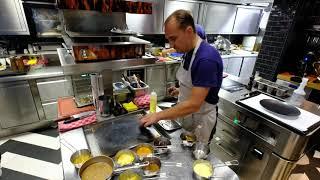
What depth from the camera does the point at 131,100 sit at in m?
1.68

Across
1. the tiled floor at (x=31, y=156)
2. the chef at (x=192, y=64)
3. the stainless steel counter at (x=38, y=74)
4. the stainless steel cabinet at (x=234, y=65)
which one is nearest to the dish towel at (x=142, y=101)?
the chef at (x=192, y=64)

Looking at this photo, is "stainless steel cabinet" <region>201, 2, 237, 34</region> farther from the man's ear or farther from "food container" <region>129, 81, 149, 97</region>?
the man's ear

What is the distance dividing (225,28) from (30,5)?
3.90 metres

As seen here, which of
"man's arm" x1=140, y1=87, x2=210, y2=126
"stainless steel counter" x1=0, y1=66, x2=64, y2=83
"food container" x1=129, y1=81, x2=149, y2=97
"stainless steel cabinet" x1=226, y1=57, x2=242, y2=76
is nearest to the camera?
"man's arm" x1=140, y1=87, x2=210, y2=126

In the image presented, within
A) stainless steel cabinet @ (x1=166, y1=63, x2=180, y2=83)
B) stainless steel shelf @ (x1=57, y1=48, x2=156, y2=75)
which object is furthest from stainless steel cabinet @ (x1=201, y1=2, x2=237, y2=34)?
stainless steel shelf @ (x1=57, y1=48, x2=156, y2=75)

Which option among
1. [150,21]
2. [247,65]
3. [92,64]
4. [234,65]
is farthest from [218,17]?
[92,64]

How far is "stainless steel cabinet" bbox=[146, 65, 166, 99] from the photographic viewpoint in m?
3.27

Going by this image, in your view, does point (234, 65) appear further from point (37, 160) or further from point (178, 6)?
point (37, 160)

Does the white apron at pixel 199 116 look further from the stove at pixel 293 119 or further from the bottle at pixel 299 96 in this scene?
the bottle at pixel 299 96

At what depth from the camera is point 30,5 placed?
2.58 m

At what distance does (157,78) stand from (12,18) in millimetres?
2334

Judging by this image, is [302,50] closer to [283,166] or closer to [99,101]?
[283,166]

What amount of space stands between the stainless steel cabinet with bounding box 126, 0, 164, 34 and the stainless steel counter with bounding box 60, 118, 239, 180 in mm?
2415

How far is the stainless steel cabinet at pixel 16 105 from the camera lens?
2.28 m
